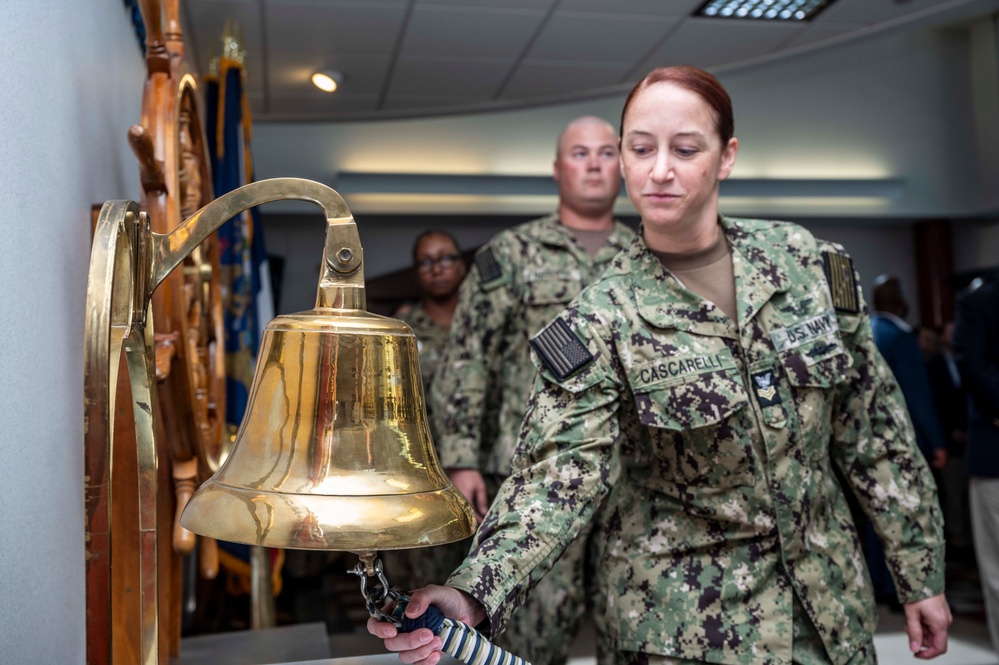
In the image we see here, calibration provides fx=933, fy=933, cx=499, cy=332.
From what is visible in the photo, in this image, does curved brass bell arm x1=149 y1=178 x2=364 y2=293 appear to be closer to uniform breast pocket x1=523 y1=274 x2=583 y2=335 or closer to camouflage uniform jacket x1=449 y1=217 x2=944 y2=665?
camouflage uniform jacket x1=449 y1=217 x2=944 y2=665

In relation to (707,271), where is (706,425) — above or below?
below

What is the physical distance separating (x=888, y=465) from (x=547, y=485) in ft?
2.07

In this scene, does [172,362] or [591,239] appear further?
[591,239]

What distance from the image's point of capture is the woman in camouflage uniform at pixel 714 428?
4.53ft

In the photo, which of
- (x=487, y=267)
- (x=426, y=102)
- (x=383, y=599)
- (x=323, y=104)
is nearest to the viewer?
(x=383, y=599)

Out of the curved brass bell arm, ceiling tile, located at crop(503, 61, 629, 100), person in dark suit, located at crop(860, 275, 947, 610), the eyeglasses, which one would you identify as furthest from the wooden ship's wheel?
ceiling tile, located at crop(503, 61, 629, 100)

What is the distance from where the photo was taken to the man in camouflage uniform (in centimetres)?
259

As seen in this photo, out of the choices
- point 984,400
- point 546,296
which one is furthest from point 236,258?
point 984,400

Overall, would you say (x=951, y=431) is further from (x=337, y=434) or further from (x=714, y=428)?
(x=337, y=434)

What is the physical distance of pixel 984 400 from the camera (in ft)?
10.6

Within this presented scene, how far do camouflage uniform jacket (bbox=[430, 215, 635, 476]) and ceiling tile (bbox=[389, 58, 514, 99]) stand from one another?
2537 millimetres

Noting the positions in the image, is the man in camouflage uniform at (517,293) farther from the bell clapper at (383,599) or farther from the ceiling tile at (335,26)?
the ceiling tile at (335,26)

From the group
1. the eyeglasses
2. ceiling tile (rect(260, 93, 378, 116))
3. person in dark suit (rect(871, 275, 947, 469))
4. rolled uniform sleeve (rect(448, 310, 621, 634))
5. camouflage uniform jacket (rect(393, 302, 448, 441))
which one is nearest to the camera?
rolled uniform sleeve (rect(448, 310, 621, 634))

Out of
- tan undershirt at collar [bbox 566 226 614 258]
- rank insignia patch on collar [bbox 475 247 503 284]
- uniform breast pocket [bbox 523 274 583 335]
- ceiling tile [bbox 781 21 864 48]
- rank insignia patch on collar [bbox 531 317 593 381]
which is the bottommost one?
rank insignia patch on collar [bbox 531 317 593 381]
